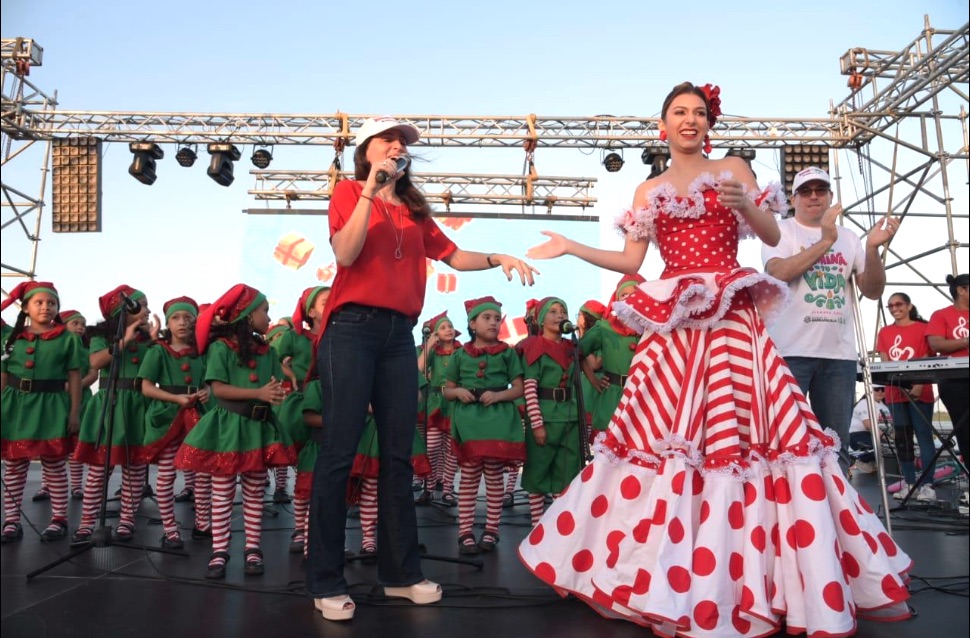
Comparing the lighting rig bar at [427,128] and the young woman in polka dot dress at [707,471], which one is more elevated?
the lighting rig bar at [427,128]

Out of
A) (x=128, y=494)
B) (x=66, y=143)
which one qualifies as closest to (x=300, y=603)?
(x=128, y=494)

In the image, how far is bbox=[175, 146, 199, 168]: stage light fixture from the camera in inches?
440

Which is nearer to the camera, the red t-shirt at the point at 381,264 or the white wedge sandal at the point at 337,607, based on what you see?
the white wedge sandal at the point at 337,607

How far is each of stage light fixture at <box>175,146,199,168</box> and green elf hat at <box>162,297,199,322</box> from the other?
6848 millimetres

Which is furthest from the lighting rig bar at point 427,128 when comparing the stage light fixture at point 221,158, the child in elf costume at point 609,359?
the child in elf costume at point 609,359

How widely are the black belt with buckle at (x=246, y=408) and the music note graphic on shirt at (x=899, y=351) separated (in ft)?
18.9

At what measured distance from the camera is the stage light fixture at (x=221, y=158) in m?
11.1

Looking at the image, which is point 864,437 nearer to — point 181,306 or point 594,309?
point 594,309

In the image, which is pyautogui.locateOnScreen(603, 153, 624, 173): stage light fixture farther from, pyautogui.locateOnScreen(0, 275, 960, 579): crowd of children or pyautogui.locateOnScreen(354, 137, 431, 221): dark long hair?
pyautogui.locateOnScreen(354, 137, 431, 221): dark long hair

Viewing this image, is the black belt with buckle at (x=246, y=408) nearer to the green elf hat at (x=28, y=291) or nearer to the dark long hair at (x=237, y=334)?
the dark long hair at (x=237, y=334)

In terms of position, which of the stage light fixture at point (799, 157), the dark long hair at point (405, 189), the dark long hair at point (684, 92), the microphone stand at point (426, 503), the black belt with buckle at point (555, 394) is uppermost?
the stage light fixture at point (799, 157)

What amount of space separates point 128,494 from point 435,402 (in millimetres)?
3069

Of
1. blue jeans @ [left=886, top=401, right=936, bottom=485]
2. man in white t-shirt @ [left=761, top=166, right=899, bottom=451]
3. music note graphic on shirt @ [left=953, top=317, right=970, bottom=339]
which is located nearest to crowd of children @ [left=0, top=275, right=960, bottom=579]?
man in white t-shirt @ [left=761, top=166, right=899, bottom=451]

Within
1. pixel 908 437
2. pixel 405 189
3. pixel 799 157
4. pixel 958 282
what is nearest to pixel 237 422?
pixel 405 189
